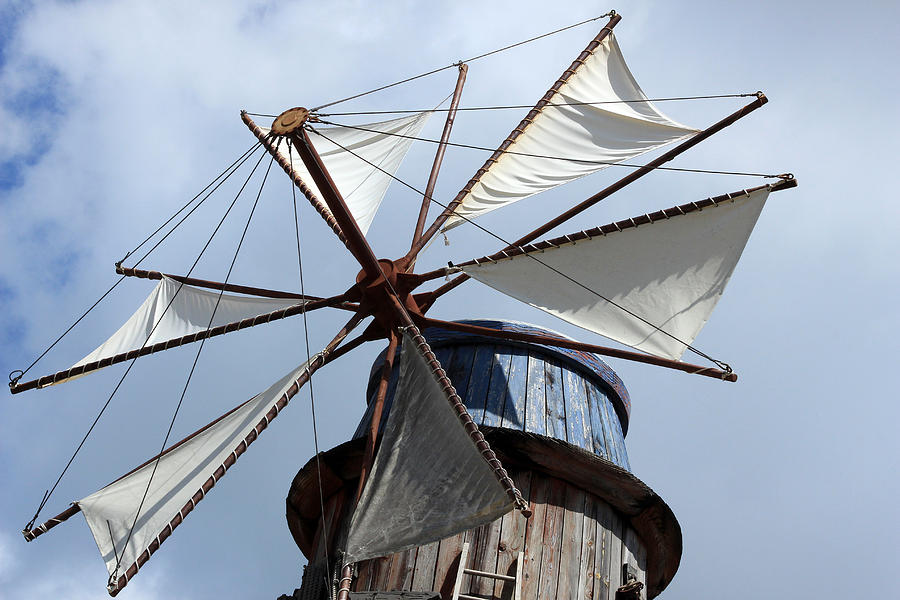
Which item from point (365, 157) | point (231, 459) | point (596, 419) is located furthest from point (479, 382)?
point (365, 157)

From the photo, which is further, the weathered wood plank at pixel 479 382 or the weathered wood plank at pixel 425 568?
the weathered wood plank at pixel 479 382

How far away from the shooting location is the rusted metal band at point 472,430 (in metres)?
→ 5.32

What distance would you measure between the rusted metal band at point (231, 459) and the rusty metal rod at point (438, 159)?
0.94 metres

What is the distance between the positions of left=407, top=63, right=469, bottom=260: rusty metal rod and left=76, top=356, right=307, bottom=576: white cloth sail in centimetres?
169

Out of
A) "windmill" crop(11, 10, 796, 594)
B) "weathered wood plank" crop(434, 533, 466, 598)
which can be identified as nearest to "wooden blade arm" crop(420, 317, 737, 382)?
"windmill" crop(11, 10, 796, 594)

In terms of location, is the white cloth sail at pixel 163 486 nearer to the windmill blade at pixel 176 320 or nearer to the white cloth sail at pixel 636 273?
the windmill blade at pixel 176 320

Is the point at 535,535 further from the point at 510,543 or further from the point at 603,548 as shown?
the point at 603,548

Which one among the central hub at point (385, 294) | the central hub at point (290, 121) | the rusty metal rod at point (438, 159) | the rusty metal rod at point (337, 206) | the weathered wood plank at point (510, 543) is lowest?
the weathered wood plank at point (510, 543)

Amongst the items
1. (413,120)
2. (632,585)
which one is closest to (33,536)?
(632,585)

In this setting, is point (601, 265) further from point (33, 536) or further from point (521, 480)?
point (33, 536)

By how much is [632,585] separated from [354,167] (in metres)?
5.34

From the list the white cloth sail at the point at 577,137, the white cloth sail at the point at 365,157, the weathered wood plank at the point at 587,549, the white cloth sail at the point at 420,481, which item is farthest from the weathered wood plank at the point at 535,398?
the white cloth sail at the point at 365,157

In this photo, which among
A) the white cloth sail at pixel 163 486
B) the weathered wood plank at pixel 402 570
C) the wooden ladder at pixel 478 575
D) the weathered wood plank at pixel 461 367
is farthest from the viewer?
the weathered wood plank at pixel 461 367

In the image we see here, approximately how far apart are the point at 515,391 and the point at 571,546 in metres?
1.27
